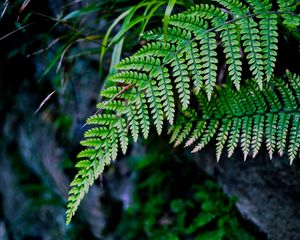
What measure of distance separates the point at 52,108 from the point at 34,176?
1.08 metres

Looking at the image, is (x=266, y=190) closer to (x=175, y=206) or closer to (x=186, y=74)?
(x=175, y=206)

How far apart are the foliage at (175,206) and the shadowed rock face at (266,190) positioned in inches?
3.9

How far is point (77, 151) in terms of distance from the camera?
10.4 feet

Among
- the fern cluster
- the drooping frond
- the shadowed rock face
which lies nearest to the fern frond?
the fern cluster

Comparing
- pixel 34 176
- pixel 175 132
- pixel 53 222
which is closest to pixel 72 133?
pixel 53 222

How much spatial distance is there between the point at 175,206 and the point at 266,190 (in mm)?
744

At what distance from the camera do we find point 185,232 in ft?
7.73

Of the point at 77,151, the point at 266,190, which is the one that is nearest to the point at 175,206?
the point at 266,190

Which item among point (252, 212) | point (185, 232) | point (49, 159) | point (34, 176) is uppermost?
point (252, 212)

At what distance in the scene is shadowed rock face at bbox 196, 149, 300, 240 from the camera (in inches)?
73.0

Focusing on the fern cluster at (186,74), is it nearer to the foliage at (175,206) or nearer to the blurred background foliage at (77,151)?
the blurred background foliage at (77,151)

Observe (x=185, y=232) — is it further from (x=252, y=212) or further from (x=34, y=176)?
(x=34, y=176)

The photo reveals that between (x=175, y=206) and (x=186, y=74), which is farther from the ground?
(x=186, y=74)

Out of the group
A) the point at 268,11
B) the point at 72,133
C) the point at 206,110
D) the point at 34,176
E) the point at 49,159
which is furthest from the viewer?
the point at 34,176
